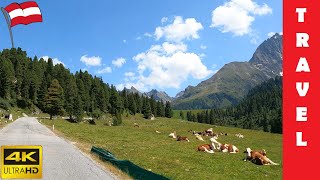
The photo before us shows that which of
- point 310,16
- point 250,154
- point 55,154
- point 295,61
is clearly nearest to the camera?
point 295,61

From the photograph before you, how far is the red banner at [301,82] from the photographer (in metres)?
21.7

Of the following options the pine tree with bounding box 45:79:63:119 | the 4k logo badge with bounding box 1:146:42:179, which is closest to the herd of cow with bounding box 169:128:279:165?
the 4k logo badge with bounding box 1:146:42:179

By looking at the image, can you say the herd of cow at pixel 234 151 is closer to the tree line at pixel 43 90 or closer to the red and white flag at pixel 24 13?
the red and white flag at pixel 24 13

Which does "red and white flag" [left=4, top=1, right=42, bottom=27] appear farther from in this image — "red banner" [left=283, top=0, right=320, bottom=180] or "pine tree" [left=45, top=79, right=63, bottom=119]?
"pine tree" [left=45, top=79, right=63, bottom=119]

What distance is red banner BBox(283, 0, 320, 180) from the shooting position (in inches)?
856

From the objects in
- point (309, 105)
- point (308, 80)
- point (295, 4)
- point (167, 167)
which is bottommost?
point (167, 167)

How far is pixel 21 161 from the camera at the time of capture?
12.7 metres

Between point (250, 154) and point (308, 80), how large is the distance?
1565cm

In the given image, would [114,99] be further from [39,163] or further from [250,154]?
[39,163]

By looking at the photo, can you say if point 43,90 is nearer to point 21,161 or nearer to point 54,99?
point 54,99

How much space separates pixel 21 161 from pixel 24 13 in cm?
747

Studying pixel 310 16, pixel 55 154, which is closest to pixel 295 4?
pixel 310 16

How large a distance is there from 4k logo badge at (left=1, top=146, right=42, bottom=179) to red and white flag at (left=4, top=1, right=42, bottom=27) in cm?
670

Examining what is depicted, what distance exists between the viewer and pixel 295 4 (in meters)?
22.8
